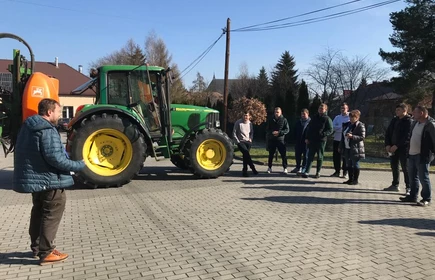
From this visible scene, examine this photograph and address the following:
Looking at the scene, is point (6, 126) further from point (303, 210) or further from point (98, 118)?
point (303, 210)

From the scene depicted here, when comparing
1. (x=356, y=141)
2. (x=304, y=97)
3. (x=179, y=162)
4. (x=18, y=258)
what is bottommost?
(x=18, y=258)

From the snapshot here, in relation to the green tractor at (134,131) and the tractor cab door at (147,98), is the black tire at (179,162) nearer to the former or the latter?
the green tractor at (134,131)

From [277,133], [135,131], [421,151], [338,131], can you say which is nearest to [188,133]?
[135,131]

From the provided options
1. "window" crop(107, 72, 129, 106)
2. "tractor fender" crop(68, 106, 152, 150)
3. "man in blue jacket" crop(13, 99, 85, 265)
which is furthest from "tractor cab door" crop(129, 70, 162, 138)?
"man in blue jacket" crop(13, 99, 85, 265)

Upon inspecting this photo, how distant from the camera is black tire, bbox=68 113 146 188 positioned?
24.9 feet

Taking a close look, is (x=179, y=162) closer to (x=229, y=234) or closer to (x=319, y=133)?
(x=319, y=133)

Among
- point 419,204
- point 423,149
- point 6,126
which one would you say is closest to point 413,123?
point 423,149

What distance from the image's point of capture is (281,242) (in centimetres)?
454

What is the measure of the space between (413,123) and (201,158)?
4.58 meters

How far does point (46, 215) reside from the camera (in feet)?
12.5

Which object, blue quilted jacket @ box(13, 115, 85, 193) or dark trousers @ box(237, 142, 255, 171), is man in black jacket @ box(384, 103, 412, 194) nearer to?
dark trousers @ box(237, 142, 255, 171)

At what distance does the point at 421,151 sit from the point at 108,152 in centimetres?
613

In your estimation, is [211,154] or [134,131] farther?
[211,154]

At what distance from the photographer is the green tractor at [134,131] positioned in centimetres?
768
